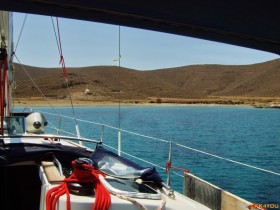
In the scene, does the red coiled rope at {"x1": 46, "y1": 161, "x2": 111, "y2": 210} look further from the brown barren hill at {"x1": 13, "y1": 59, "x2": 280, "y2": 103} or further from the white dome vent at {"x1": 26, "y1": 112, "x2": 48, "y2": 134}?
the brown barren hill at {"x1": 13, "y1": 59, "x2": 280, "y2": 103}

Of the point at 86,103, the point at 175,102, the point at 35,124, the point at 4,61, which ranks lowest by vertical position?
the point at 86,103

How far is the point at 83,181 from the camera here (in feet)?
9.50

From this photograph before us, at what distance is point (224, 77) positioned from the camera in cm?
18500

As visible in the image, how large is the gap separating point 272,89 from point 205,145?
125 m

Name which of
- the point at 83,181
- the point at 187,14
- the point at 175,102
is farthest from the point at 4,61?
the point at 175,102

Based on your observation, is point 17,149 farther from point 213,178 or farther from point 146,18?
point 213,178

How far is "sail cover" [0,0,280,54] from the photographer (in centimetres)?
211

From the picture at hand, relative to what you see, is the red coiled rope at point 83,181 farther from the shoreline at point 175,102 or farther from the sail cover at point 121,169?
the shoreline at point 175,102

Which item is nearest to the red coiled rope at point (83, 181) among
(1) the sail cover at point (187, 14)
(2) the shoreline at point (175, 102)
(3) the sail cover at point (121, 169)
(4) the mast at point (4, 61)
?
(3) the sail cover at point (121, 169)

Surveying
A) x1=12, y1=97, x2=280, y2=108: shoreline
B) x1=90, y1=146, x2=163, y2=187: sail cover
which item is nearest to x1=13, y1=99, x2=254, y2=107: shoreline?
x1=12, y1=97, x2=280, y2=108: shoreline

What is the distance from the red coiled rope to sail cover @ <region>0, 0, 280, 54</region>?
3.65ft

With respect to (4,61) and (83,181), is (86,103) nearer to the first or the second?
(4,61)

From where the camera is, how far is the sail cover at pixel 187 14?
2105mm

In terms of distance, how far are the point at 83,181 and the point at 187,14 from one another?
1421 millimetres
